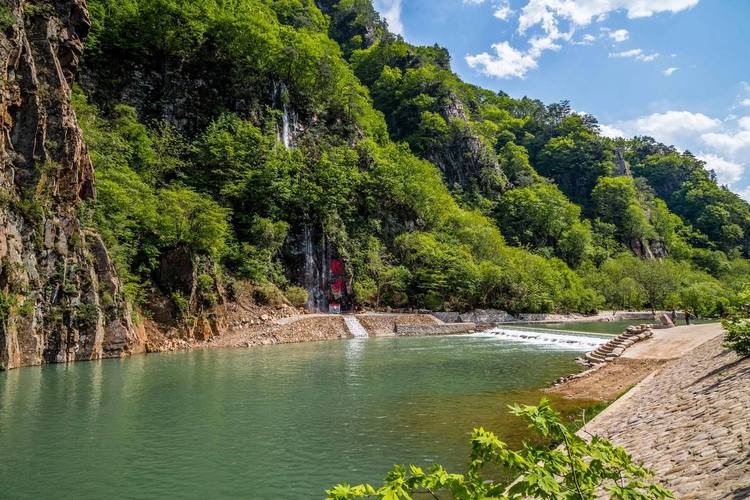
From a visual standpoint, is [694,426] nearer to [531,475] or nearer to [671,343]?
[531,475]

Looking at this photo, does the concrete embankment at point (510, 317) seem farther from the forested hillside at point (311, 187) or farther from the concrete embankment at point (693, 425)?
the concrete embankment at point (693, 425)

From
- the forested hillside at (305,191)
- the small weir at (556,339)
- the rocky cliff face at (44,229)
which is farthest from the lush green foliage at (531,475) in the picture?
the small weir at (556,339)

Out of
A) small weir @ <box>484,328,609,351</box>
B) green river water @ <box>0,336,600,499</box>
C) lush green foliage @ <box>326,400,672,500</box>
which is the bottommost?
small weir @ <box>484,328,609,351</box>

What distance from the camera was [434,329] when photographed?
43.9m

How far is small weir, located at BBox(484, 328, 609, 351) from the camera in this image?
97.7 ft

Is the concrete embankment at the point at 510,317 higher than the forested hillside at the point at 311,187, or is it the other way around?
the forested hillside at the point at 311,187

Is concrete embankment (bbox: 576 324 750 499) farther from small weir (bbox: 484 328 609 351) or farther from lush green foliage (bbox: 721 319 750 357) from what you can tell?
small weir (bbox: 484 328 609 351)

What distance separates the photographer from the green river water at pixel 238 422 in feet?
28.0

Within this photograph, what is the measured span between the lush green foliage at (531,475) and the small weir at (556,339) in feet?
91.6

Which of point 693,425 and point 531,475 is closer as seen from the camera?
point 531,475

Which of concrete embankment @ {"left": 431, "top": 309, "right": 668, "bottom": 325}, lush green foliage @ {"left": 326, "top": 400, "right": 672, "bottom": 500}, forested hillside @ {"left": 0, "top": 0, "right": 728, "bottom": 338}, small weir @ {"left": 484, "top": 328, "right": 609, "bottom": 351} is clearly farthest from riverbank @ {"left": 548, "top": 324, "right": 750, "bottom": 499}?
concrete embankment @ {"left": 431, "top": 309, "right": 668, "bottom": 325}

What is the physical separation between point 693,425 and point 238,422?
1021 cm

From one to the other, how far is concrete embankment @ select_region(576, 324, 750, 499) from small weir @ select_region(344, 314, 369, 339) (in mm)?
25413

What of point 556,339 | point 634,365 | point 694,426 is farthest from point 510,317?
point 694,426
